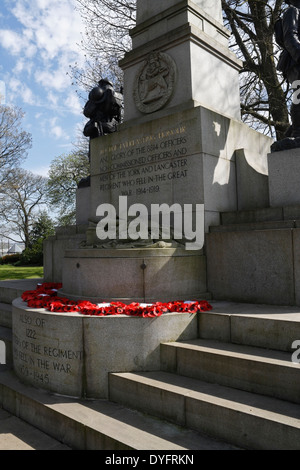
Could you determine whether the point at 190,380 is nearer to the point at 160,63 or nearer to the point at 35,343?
the point at 35,343

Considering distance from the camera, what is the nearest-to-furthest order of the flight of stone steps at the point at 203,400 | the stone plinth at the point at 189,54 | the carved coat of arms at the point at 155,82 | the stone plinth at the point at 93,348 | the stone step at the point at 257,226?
the flight of stone steps at the point at 203,400 < the stone plinth at the point at 93,348 < the stone step at the point at 257,226 < the stone plinth at the point at 189,54 < the carved coat of arms at the point at 155,82

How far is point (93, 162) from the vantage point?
8352mm

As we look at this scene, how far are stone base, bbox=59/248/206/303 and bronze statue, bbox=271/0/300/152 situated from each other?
2.58m

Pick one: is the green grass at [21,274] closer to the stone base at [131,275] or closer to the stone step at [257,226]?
the stone base at [131,275]

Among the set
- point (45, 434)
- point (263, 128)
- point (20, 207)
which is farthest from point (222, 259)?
point (20, 207)

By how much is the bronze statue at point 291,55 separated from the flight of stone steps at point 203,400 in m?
2.86

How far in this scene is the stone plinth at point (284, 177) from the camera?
597cm

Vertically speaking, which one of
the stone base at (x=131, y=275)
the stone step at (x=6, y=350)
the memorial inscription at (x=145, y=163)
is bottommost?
the stone step at (x=6, y=350)

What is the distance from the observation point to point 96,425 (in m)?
3.53

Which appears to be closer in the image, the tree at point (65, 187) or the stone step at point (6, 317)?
the stone step at point (6, 317)

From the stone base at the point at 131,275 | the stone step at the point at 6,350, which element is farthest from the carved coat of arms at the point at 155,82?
the stone step at the point at 6,350

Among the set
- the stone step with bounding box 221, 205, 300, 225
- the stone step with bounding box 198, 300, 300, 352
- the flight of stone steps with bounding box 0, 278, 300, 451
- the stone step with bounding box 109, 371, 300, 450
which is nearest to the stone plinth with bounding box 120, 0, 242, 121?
the stone step with bounding box 221, 205, 300, 225

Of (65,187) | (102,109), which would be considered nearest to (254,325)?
(102,109)

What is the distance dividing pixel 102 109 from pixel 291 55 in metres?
5.32
